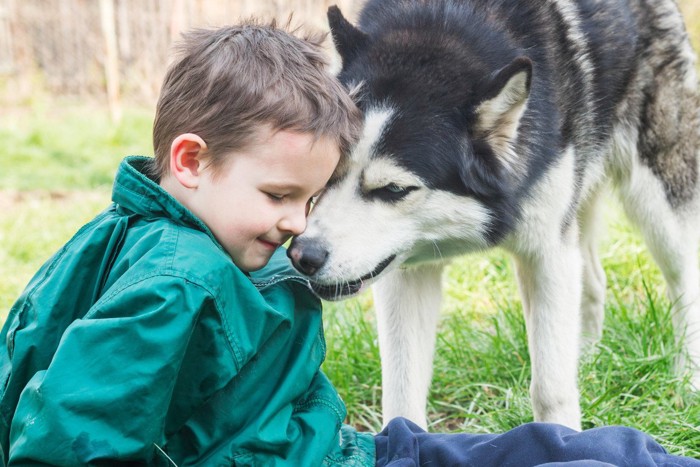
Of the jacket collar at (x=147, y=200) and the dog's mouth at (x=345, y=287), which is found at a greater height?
the jacket collar at (x=147, y=200)

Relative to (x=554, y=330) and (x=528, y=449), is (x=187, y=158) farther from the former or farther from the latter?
(x=554, y=330)

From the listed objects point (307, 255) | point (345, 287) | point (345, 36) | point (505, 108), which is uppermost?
point (345, 36)

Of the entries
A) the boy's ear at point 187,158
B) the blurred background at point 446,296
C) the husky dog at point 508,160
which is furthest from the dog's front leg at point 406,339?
the boy's ear at point 187,158

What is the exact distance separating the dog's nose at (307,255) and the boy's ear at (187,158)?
1.36 feet

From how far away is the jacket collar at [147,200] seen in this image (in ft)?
5.79

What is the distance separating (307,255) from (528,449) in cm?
73

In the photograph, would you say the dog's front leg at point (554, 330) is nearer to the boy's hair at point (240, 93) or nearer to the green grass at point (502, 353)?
the green grass at point (502, 353)

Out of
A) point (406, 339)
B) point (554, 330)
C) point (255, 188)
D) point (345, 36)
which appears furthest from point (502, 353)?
point (255, 188)

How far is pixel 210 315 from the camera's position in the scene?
164 centimetres

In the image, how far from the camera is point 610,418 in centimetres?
281

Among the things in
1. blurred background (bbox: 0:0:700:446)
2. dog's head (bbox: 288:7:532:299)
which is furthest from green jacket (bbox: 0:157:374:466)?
blurred background (bbox: 0:0:700:446)

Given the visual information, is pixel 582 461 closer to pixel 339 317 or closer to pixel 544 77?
pixel 544 77

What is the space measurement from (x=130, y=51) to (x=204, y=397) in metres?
10.1

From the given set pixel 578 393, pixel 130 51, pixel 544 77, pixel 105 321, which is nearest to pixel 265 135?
pixel 105 321
